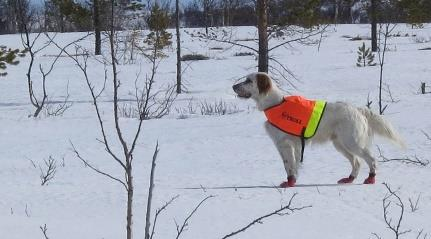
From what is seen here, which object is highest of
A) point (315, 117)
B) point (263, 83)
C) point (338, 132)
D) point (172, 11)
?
point (172, 11)

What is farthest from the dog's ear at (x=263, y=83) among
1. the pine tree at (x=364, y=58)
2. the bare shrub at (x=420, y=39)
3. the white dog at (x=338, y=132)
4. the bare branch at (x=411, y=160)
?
the bare shrub at (x=420, y=39)

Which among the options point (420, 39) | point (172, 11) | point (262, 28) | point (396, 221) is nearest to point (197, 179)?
point (396, 221)

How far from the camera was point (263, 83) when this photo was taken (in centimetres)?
573

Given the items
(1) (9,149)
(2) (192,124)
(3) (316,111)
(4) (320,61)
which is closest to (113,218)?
(3) (316,111)

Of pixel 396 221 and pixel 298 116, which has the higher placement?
pixel 298 116

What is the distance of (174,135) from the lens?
809cm

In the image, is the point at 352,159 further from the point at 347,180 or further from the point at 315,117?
the point at 315,117

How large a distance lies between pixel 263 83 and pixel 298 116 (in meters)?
0.52

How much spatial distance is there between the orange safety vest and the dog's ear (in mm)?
246

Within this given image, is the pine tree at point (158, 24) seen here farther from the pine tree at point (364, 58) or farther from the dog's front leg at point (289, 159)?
the pine tree at point (364, 58)

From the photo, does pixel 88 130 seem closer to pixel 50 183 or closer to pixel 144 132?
pixel 144 132

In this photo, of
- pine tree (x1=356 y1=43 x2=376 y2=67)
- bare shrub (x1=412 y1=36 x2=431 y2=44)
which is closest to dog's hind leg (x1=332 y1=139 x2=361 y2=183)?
pine tree (x1=356 y1=43 x2=376 y2=67)

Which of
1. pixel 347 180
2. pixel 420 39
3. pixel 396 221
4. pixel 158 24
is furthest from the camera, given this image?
pixel 420 39

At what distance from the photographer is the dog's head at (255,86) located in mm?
5738
